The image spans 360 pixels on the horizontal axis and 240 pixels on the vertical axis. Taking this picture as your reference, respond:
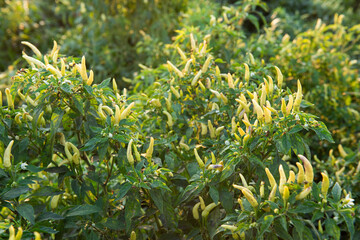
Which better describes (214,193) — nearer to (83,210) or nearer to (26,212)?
(83,210)

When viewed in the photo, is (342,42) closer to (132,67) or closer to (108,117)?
(132,67)

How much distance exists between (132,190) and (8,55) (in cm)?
411

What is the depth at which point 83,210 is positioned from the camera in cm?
150

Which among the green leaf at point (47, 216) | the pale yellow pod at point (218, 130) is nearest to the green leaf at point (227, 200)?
the pale yellow pod at point (218, 130)

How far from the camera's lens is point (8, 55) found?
4.87 m

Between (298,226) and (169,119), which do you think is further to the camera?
(169,119)

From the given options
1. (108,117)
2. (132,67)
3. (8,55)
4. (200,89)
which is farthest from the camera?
(8,55)

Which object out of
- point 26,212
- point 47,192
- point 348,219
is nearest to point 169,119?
point 47,192

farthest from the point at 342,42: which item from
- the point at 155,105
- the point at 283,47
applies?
the point at 155,105

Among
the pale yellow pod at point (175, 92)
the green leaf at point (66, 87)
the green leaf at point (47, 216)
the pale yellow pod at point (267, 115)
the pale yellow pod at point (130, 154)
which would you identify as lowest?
the green leaf at point (47, 216)

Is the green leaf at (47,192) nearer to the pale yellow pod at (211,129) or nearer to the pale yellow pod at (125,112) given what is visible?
the pale yellow pod at (125,112)

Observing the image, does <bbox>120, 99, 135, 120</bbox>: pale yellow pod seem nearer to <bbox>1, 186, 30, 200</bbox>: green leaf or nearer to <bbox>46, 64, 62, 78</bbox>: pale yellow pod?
<bbox>46, 64, 62, 78</bbox>: pale yellow pod

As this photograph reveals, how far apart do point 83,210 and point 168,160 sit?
41cm

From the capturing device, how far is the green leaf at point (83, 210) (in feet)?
4.87
